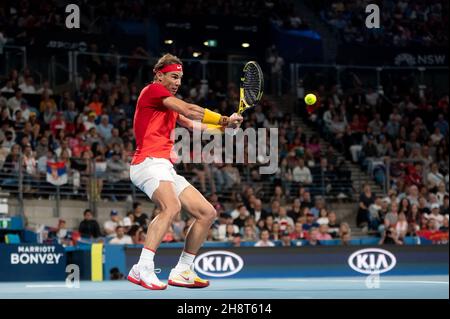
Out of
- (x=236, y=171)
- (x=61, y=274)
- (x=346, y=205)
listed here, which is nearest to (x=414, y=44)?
(x=346, y=205)

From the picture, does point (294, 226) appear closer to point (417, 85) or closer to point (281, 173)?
point (281, 173)

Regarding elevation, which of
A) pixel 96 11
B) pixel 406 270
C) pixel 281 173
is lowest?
pixel 406 270

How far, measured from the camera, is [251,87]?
11188 millimetres

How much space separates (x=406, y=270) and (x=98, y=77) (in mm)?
10139

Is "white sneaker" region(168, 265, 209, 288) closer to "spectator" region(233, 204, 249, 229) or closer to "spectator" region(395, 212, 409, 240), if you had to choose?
"spectator" region(233, 204, 249, 229)

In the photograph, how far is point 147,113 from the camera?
1080 centimetres

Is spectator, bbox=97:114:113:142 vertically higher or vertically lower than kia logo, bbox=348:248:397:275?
higher

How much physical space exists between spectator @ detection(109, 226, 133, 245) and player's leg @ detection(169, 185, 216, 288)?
9551 millimetres

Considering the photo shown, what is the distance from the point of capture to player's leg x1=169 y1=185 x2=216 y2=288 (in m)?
10.8

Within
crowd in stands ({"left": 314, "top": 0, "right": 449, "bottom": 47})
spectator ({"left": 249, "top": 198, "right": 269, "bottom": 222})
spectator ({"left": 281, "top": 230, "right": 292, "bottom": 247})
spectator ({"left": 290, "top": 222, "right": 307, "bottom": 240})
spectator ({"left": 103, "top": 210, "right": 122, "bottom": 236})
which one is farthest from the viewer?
crowd in stands ({"left": 314, "top": 0, "right": 449, "bottom": 47})

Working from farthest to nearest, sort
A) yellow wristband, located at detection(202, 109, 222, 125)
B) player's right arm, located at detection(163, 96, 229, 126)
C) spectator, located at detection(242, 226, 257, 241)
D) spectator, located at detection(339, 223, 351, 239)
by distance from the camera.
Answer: spectator, located at detection(339, 223, 351, 239) < spectator, located at detection(242, 226, 257, 241) < yellow wristband, located at detection(202, 109, 222, 125) < player's right arm, located at detection(163, 96, 229, 126)

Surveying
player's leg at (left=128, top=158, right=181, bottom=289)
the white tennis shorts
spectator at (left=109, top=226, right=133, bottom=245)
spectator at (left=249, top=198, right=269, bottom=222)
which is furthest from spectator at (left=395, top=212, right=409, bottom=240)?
player's leg at (left=128, top=158, right=181, bottom=289)

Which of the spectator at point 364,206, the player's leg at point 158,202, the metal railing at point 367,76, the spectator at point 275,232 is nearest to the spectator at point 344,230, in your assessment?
the spectator at point 275,232

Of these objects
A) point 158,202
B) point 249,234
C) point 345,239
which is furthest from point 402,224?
point 158,202
